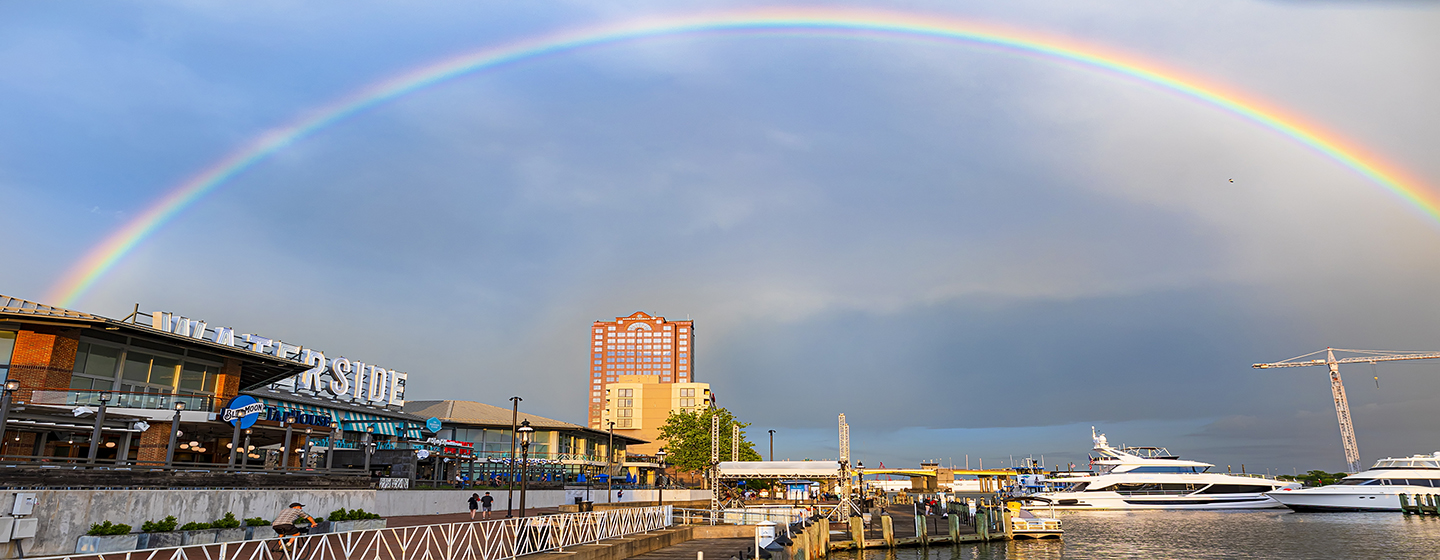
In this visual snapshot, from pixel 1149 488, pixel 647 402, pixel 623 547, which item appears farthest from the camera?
pixel 647 402

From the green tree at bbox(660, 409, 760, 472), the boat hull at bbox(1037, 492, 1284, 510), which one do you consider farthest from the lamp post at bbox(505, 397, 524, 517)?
the boat hull at bbox(1037, 492, 1284, 510)

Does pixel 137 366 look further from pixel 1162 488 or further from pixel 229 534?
pixel 1162 488

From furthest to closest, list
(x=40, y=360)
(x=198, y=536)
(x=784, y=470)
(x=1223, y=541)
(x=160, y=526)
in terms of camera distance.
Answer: (x=1223, y=541), (x=784, y=470), (x=40, y=360), (x=198, y=536), (x=160, y=526)

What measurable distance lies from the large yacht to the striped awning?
2909 inches

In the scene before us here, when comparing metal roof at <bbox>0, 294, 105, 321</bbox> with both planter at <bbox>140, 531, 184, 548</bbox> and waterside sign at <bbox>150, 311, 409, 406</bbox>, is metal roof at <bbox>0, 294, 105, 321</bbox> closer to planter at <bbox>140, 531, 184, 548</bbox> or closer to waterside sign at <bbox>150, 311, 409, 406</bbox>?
waterside sign at <bbox>150, 311, 409, 406</bbox>

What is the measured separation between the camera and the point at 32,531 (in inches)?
701

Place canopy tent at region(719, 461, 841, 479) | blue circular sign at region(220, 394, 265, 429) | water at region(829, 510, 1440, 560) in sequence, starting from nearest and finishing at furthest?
blue circular sign at region(220, 394, 265, 429)
water at region(829, 510, 1440, 560)
canopy tent at region(719, 461, 841, 479)

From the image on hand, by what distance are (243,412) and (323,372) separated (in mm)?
22893

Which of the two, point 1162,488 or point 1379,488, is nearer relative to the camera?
point 1379,488

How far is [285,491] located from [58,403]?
11292 mm

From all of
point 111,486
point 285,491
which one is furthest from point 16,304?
point 285,491

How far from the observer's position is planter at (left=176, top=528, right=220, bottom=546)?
68.8 ft

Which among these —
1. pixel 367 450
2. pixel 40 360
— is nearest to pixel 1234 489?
pixel 367 450

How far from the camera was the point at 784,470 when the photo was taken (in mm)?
45500
